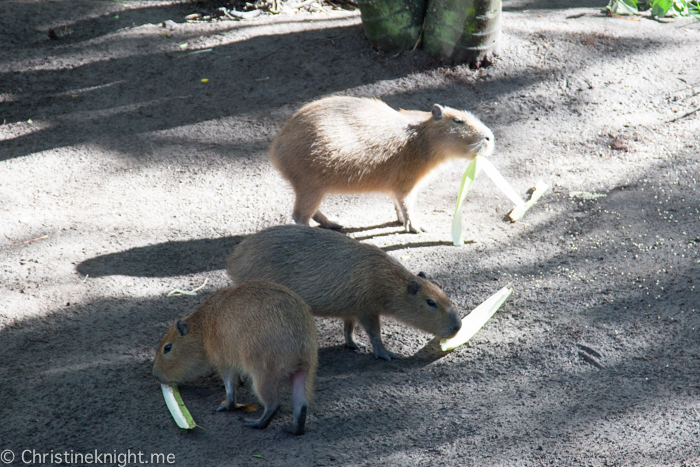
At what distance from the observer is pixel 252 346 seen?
301cm

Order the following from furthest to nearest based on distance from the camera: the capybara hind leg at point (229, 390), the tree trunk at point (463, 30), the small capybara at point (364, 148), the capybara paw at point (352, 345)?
the tree trunk at point (463, 30), the small capybara at point (364, 148), the capybara paw at point (352, 345), the capybara hind leg at point (229, 390)

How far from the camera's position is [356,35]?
23.2 ft

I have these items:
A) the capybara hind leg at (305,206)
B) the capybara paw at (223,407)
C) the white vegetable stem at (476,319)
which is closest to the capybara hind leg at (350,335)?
the white vegetable stem at (476,319)

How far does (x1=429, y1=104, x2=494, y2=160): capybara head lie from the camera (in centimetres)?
506

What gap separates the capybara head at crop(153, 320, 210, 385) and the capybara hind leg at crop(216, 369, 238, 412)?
23 cm

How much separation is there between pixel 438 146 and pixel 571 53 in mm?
2735

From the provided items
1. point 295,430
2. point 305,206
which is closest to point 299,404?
point 295,430

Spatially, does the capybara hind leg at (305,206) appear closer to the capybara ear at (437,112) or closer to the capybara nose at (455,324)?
the capybara ear at (437,112)

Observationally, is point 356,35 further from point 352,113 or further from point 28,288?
point 28,288

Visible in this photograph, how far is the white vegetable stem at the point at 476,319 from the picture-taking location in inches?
144

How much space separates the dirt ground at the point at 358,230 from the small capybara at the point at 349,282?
0.74 feet

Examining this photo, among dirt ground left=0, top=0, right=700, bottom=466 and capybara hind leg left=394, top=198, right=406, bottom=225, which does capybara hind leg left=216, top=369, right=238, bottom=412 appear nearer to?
dirt ground left=0, top=0, right=700, bottom=466

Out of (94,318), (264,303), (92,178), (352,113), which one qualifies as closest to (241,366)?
(264,303)

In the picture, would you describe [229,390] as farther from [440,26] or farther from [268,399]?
[440,26]
